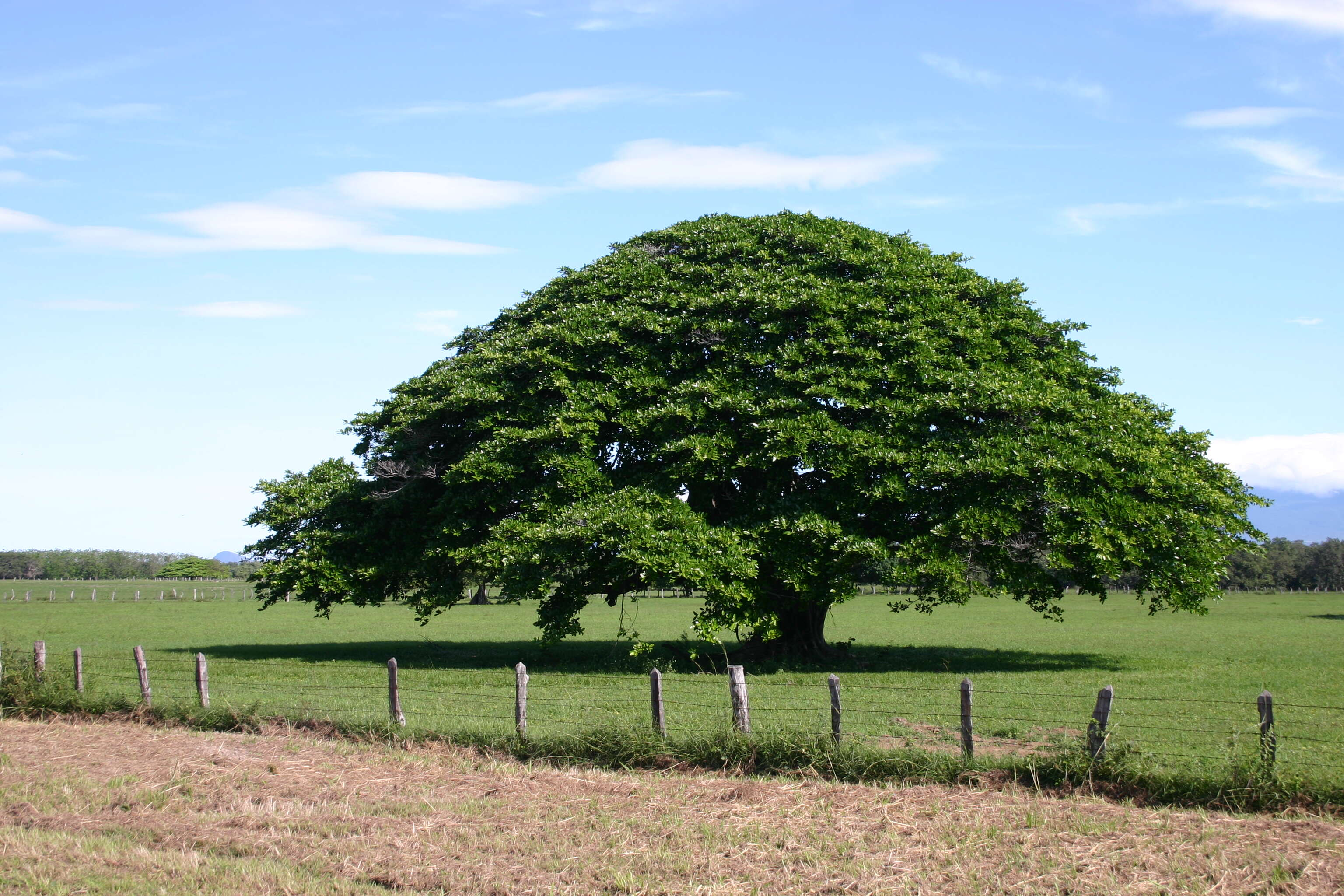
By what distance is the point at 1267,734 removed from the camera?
12688mm

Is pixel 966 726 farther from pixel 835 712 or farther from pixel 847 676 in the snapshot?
pixel 847 676

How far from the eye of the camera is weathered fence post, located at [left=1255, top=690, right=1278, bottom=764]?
41.3ft

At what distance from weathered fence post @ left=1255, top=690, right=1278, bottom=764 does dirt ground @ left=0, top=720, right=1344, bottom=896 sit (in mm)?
898

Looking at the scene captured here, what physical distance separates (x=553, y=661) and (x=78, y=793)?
19.4 meters

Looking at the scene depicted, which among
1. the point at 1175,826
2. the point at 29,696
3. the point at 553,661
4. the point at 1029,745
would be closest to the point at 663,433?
the point at 553,661

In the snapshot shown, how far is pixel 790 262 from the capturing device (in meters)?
32.0

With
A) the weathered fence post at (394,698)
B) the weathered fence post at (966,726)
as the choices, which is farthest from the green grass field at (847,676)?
the weathered fence post at (966,726)

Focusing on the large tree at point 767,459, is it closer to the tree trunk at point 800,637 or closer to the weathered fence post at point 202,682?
the tree trunk at point 800,637

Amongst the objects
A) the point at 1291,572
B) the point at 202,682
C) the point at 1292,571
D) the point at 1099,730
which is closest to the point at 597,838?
the point at 1099,730

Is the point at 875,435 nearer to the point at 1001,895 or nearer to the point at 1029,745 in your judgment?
the point at 1029,745

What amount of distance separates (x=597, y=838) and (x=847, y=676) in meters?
17.2

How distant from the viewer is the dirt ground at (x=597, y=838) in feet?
34.6

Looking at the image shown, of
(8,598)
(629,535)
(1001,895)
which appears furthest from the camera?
(8,598)

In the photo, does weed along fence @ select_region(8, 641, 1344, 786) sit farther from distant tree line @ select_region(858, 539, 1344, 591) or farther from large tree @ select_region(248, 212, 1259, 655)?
distant tree line @ select_region(858, 539, 1344, 591)
